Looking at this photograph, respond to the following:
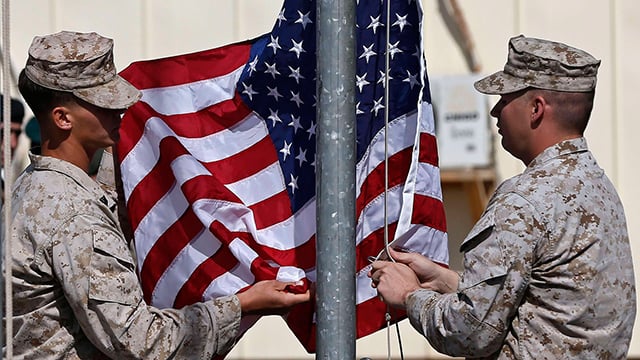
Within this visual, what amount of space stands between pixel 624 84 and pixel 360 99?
152 inches

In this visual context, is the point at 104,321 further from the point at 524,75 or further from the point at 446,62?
the point at 446,62

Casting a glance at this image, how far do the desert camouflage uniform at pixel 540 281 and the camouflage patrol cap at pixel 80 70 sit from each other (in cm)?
101

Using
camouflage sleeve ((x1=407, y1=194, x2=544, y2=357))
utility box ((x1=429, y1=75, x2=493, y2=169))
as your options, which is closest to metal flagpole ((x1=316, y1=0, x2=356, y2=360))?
camouflage sleeve ((x1=407, y1=194, x2=544, y2=357))

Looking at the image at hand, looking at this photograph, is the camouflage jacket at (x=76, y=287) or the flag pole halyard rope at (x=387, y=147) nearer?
the camouflage jacket at (x=76, y=287)

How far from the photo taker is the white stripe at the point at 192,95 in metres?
4.13

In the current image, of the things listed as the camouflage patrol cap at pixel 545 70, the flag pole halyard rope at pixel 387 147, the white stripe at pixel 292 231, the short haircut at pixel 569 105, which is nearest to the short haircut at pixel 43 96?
the white stripe at pixel 292 231

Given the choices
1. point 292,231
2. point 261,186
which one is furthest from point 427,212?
point 261,186

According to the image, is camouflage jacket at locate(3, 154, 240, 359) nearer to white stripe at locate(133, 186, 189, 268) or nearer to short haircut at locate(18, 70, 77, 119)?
short haircut at locate(18, 70, 77, 119)

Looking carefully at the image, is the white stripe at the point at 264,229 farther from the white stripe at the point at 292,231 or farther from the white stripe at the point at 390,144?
the white stripe at the point at 390,144

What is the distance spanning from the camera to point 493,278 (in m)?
3.27

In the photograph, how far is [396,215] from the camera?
3.87 metres

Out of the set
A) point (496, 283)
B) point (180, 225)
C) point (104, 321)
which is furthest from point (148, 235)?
point (496, 283)

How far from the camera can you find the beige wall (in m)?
7.37

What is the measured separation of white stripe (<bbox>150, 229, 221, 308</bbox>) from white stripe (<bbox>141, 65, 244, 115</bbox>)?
0.43m
